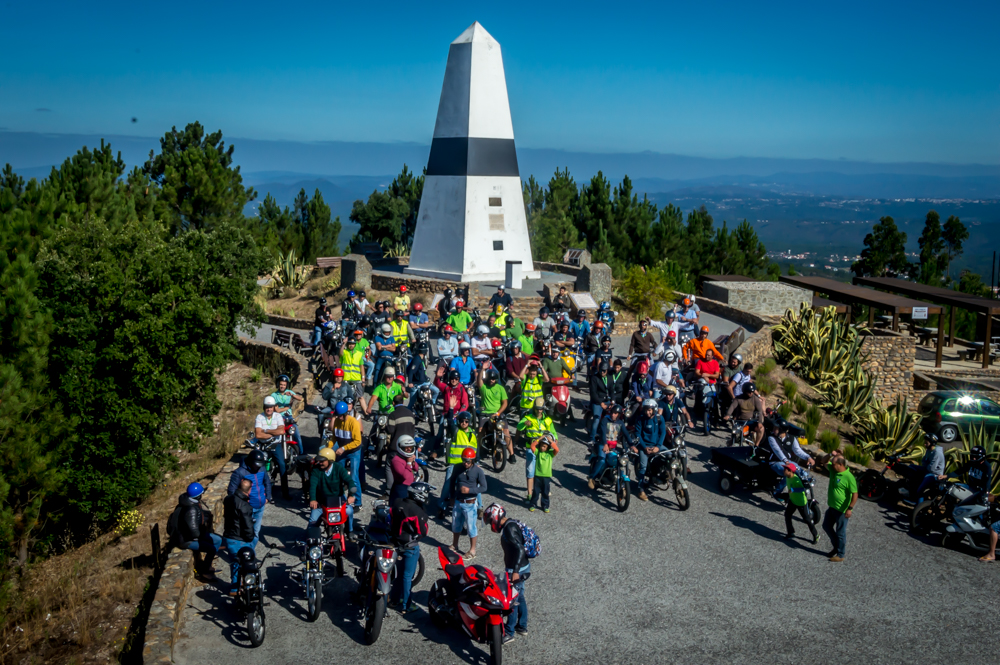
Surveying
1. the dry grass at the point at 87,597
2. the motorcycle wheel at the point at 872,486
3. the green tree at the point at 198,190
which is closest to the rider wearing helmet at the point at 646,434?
the motorcycle wheel at the point at 872,486

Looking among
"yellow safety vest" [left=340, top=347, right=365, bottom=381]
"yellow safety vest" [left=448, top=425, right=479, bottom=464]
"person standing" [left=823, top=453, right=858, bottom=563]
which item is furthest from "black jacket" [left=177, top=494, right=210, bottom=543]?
"person standing" [left=823, top=453, right=858, bottom=563]

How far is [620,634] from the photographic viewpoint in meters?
9.23

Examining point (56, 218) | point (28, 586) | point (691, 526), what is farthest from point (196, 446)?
point (691, 526)

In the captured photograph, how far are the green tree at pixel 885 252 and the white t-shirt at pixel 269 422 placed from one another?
55403 millimetres

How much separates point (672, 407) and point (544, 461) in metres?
3.04

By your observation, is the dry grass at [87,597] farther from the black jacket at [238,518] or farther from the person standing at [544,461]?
the person standing at [544,461]

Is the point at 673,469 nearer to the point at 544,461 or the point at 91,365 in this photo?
the point at 544,461

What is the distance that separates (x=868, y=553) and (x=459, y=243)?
20.7m

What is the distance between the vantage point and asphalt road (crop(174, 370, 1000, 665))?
8.88 metres

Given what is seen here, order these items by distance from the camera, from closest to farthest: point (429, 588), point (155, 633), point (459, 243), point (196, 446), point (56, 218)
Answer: point (155, 633) → point (429, 588) → point (196, 446) → point (56, 218) → point (459, 243)

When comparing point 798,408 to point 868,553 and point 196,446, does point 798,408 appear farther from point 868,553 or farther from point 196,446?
point 196,446

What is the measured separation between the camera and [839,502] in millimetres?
11000

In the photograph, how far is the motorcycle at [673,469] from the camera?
12.5m

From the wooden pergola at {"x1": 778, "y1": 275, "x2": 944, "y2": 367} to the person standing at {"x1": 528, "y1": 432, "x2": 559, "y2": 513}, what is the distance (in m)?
18.1
